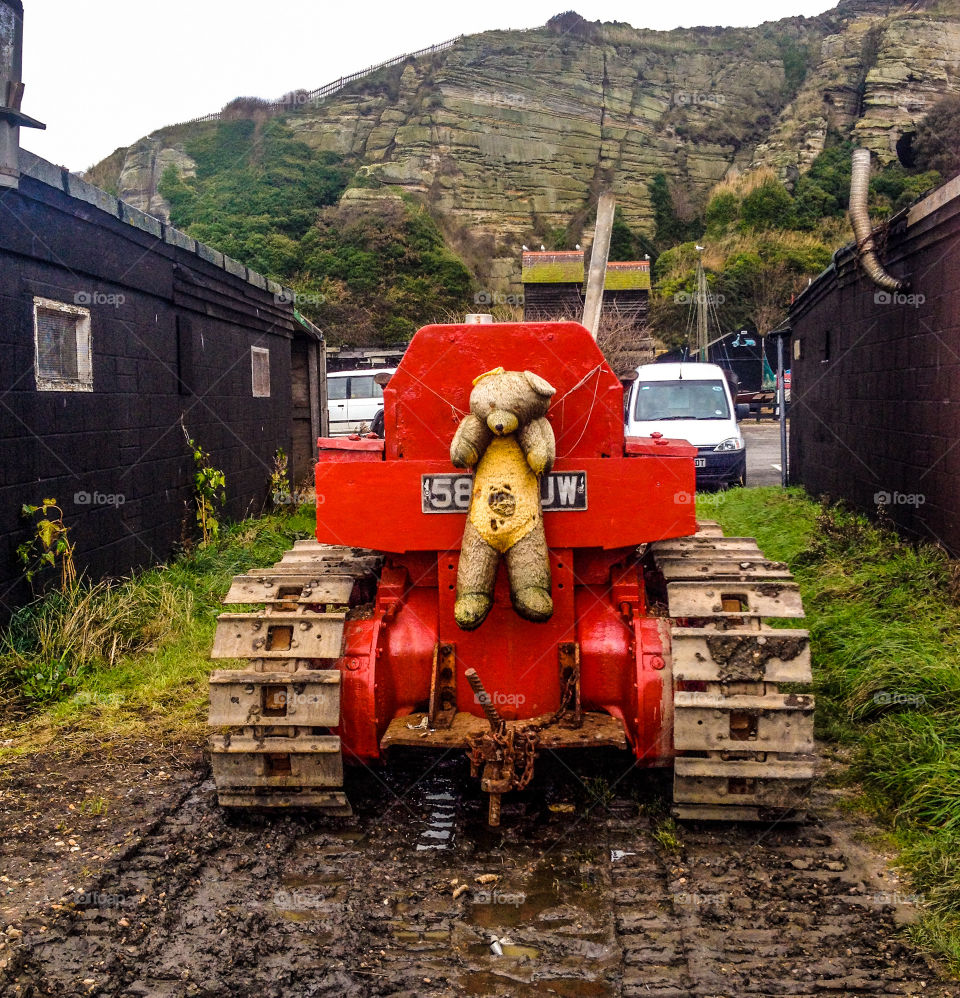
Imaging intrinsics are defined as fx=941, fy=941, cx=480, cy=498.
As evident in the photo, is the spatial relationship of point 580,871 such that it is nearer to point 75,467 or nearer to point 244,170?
point 75,467

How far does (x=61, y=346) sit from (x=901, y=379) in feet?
22.1

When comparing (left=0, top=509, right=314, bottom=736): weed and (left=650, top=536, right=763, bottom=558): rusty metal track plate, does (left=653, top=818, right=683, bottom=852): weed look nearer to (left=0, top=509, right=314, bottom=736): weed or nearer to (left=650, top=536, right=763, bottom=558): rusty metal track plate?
(left=650, top=536, right=763, bottom=558): rusty metal track plate

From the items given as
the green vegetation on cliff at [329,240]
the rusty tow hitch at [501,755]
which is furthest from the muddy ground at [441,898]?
the green vegetation on cliff at [329,240]

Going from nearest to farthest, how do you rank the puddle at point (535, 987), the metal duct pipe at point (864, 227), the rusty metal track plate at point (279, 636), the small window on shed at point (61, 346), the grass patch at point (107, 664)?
the puddle at point (535, 987) < the rusty metal track plate at point (279, 636) < the grass patch at point (107, 664) < the small window on shed at point (61, 346) < the metal duct pipe at point (864, 227)

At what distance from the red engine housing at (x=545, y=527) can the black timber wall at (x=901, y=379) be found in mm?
3399

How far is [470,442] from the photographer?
3914 mm

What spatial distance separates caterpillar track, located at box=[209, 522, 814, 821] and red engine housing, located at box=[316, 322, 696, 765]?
0.21m

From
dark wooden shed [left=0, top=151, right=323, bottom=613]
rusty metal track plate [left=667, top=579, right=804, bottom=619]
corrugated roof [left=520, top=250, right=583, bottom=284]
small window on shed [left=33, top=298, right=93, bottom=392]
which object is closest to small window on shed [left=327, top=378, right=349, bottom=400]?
corrugated roof [left=520, top=250, right=583, bottom=284]

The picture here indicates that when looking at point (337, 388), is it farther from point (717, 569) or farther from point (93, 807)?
point (717, 569)

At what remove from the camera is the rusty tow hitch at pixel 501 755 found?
12.3 feet

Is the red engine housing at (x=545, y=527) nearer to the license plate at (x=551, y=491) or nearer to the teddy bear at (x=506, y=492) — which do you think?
the license plate at (x=551, y=491)

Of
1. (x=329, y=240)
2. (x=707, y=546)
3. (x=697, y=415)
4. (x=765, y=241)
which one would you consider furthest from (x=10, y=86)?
(x=765, y=241)

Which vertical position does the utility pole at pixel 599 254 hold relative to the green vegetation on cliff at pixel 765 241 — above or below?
below

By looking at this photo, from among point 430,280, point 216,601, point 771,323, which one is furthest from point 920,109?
point 216,601
